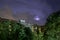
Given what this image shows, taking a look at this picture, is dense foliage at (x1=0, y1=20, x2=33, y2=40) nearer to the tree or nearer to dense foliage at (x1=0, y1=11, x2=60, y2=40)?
dense foliage at (x1=0, y1=11, x2=60, y2=40)

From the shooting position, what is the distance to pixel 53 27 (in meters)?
8.19

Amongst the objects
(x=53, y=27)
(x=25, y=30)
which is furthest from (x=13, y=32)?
(x=53, y=27)

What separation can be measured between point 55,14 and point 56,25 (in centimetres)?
64

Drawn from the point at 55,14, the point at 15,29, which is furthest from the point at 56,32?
the point at 15,29

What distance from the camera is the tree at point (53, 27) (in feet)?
26.2

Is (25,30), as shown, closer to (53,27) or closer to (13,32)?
(13,32)

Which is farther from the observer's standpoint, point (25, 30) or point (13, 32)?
point (25, 30)

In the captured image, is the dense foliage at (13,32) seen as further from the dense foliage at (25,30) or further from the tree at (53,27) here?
the tree at (53,27)

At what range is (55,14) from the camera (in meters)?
8.45

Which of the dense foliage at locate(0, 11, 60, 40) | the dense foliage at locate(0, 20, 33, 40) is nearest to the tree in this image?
the dense foliage at locate(0, 11, 60, 40)

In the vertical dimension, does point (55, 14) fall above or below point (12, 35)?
above

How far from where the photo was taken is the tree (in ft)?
26.2

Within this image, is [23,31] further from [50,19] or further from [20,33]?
[50,19]

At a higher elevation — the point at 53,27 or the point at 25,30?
the point at 53,27
